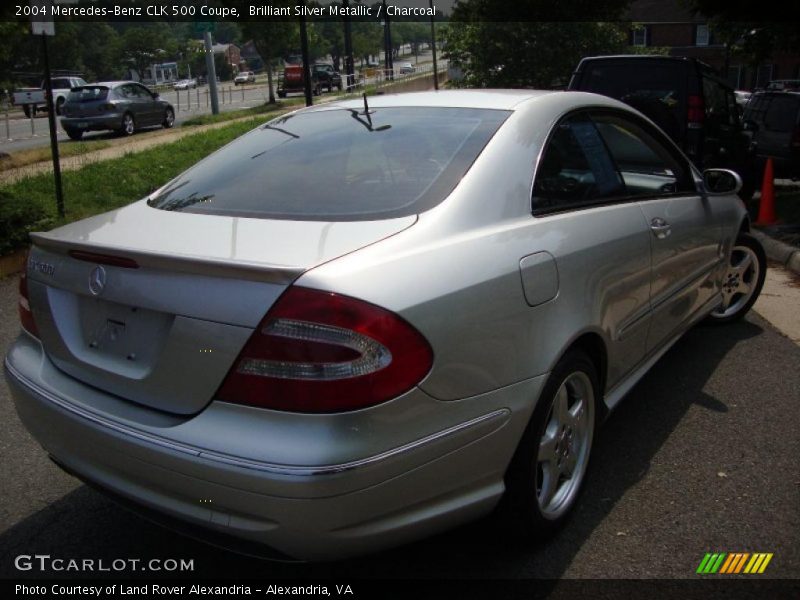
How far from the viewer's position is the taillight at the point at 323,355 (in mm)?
2057

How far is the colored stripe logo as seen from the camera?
2.68 metres

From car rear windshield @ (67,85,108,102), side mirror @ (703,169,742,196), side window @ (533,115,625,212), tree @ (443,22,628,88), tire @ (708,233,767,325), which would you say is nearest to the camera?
side window @ (533,115,625,212)

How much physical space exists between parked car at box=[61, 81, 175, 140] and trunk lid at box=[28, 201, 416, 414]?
19.1 metres

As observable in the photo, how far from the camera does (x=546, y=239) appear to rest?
2.71 m

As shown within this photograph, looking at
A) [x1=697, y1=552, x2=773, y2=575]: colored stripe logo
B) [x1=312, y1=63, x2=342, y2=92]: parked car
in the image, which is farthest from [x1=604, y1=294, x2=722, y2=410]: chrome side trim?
[x1=312, y1=63, x2=342, y2=92]: parked car

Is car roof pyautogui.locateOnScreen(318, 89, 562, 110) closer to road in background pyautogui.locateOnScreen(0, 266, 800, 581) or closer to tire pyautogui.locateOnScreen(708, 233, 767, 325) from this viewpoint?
road in background pyautogui.locateOnScreen(0, 266, 800, 581)

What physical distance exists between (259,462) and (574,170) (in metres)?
1.85

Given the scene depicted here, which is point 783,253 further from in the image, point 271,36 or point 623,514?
point 271,36

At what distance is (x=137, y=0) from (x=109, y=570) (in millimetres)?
62224

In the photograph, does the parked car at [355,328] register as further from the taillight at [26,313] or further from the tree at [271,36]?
the tree at [271,36]

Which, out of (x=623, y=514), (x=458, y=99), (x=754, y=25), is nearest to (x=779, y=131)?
(x=754, y=25)

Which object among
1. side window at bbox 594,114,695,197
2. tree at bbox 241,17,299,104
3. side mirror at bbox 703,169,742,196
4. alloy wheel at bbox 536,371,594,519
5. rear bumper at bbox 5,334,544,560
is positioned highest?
tree at bbox 241,17,299,104

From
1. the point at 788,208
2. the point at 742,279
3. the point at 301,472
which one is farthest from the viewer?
the point at 788,208

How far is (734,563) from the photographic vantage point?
2.72 metres
